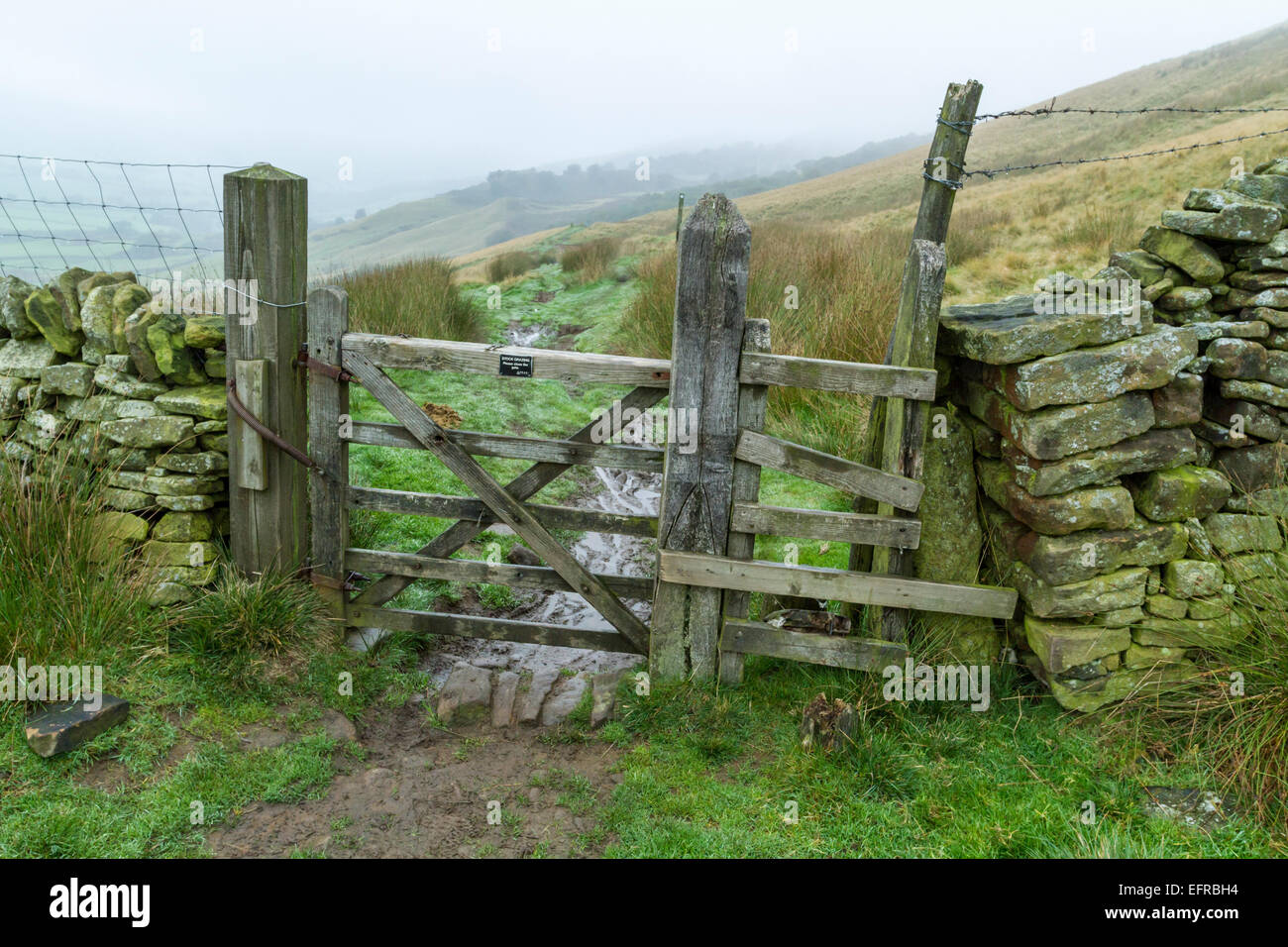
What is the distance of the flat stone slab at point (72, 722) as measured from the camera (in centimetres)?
362

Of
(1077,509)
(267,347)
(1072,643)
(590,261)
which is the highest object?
(590,261)

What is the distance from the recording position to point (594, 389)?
11.3 m

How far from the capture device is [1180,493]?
4117mm

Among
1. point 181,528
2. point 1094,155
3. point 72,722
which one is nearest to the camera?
point 72,722

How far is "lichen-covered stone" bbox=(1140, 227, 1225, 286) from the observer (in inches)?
173

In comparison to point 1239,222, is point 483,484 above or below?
below

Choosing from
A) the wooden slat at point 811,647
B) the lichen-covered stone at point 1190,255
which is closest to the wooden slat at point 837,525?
the wooden slat at point 811,647

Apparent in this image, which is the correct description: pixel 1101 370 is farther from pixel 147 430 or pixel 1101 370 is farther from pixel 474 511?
pixel 147 430

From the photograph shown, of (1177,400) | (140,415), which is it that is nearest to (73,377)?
(140,415)

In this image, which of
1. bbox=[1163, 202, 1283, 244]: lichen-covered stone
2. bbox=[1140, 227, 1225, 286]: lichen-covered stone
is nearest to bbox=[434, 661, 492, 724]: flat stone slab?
bbox=[1140, 227, 1225, 286]: lichen-covered stone

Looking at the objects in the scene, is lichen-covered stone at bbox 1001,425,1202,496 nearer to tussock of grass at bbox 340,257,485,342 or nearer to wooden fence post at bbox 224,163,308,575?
wooden fence post at bbox 224,163,308,575

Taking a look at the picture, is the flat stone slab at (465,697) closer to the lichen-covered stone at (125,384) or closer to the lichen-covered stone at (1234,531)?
the lichen-covered stone at (125,384)

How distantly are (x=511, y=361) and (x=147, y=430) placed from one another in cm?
209

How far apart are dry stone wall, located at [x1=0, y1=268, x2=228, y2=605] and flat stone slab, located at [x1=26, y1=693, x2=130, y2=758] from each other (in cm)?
79
